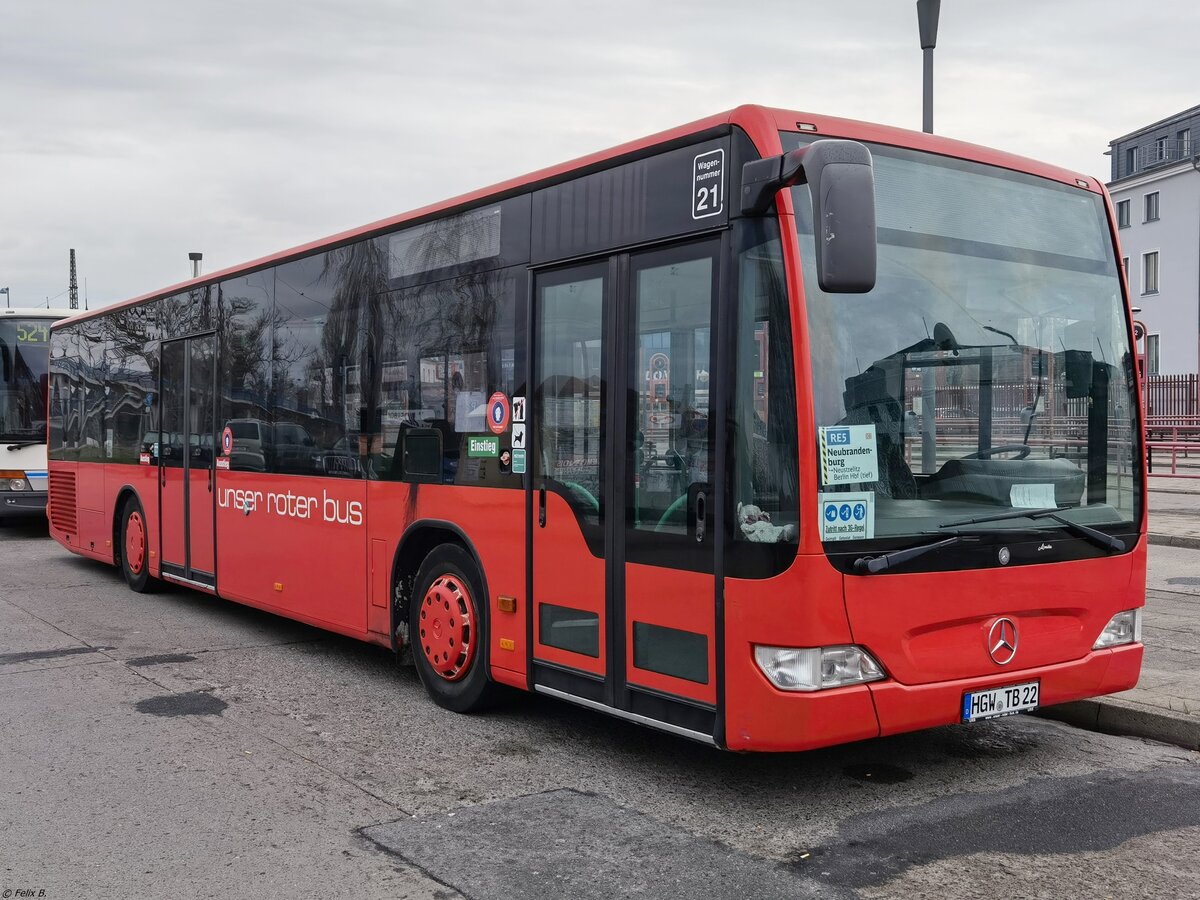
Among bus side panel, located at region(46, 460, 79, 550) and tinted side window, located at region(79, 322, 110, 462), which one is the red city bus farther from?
bus side panel, located at region(46, 460, 79, 550)

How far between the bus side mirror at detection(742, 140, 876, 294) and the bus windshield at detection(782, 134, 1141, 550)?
0.35 metres

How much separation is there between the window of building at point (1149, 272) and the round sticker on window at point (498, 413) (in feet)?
170

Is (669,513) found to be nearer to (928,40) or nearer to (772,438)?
(772,438)

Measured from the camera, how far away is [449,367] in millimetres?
6871

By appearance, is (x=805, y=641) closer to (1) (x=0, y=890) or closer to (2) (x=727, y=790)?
(2) (x=727, y=790)

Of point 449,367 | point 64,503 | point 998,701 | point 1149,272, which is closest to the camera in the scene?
point 998,701

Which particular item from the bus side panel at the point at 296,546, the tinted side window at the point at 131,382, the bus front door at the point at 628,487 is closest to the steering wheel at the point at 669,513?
the bus front door at the point at 628,487

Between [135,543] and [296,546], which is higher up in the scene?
[296,546]

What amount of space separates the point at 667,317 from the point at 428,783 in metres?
2.37

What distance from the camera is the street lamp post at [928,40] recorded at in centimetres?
1082

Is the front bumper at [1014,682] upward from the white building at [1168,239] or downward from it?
downward

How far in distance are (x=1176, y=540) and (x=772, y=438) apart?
453 inches

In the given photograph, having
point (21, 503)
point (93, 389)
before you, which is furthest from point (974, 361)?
point (21, 503)

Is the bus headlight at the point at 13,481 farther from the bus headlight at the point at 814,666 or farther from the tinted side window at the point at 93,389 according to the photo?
the bus headlight at the point at 814,666
